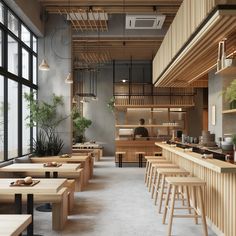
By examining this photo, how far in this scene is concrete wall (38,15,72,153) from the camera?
9.60m

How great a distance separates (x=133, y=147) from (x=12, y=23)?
6406 millimetres

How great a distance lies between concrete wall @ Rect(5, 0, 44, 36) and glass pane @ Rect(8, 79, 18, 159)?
1.42 metres

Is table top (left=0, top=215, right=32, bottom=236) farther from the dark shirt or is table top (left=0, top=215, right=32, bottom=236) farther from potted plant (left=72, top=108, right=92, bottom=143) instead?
potted plant (left=72, top=108, right=92, bottom=143)

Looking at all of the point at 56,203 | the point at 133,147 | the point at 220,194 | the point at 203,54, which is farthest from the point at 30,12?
the point at 133,147

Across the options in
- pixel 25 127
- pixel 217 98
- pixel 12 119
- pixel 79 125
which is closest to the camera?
pixel 12 119

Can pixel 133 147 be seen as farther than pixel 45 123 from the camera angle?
Yes

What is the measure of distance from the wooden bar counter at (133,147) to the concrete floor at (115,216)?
13.3 feet

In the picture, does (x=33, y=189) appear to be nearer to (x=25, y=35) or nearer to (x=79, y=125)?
(x=25, y=35)

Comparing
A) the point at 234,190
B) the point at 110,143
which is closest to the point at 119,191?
the point at 234,190

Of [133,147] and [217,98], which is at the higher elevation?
[217,98]

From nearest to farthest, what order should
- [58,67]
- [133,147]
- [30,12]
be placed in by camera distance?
1. [30,12]
2. [58,67]
3. [133,147]

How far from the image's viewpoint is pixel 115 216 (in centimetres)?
549

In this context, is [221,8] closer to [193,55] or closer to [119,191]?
[193,55]

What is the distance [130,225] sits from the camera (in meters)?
4.99
